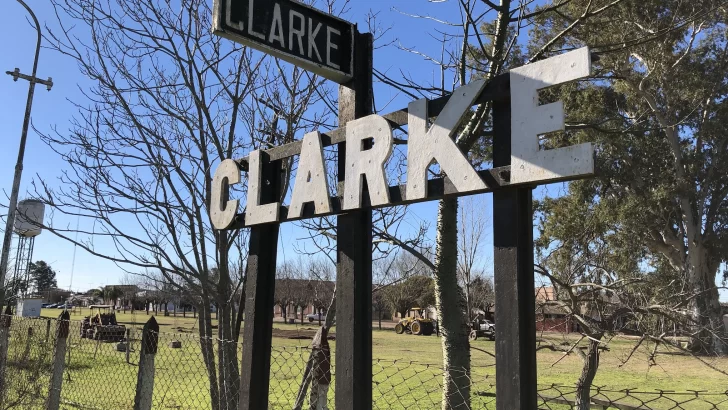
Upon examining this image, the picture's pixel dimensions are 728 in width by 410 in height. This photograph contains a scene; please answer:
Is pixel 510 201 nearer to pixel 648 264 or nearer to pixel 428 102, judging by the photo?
pixel 428 102

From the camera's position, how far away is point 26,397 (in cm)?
646

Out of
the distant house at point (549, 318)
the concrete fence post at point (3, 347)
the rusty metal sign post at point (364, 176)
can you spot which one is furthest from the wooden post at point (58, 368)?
the distant house at point (549, 318)

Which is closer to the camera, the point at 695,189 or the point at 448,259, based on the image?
the point at 448,259

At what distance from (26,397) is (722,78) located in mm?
25324

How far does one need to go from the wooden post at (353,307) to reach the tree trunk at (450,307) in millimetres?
1346

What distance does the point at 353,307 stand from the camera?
3092 mm

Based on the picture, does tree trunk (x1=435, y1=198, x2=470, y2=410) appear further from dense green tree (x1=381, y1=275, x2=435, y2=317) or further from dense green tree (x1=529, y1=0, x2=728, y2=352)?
dense green tree (x1=381, y1=275, x2=435, y2=317)

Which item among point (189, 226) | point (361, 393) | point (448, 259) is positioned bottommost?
point (361, 393)

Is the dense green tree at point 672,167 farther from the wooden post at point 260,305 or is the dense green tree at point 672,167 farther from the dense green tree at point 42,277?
the dense green tree at point 42,277

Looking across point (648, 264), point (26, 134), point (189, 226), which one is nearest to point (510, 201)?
point (189, 226)

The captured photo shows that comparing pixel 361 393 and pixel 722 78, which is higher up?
pixel 722 78

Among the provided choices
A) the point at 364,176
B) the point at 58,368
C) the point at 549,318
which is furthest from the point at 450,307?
the point at 58,368

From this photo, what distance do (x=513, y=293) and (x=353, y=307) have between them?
1.01 metres

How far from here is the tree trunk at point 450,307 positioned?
4.30 metres
